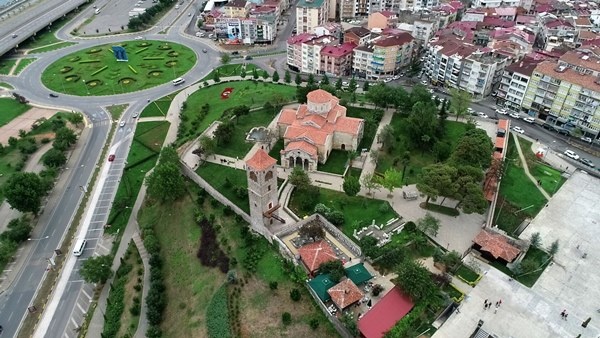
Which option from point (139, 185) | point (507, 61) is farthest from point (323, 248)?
point (507, 61)

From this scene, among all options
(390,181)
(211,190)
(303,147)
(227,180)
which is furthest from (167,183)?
(390,181)

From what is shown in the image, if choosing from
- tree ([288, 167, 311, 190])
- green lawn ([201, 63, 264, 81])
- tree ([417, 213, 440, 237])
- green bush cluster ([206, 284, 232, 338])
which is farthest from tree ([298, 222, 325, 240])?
green lawn ([201, 63, 264, 81])

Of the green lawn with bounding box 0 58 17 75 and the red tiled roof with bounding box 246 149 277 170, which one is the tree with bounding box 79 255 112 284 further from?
the green lawn with bounding box 0 58 17 75

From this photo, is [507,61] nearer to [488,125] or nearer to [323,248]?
[488,125]

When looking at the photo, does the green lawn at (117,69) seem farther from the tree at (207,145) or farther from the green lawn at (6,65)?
the tree at (207,145)

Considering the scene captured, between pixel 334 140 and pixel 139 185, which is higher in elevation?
pixel 334 140

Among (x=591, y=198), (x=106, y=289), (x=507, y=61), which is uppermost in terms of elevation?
(x=507, y=61)

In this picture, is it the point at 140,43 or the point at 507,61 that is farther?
the point at 140,43

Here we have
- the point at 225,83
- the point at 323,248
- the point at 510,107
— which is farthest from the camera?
the point at 225,83
